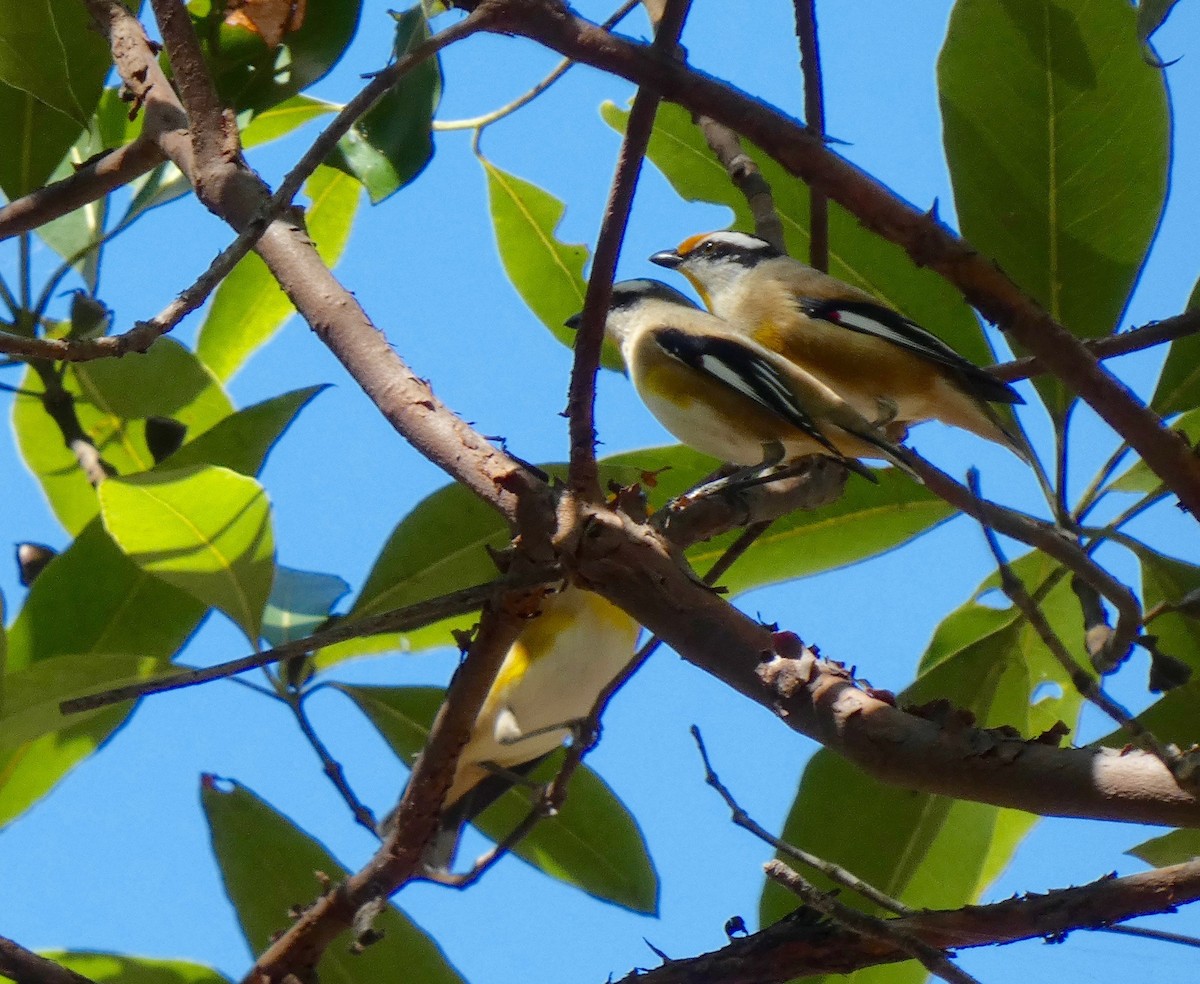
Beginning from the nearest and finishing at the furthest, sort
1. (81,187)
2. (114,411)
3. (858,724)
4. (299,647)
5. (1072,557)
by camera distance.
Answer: (858,724) → (299,647) → (1072,557) → (81,187) → (114,411)

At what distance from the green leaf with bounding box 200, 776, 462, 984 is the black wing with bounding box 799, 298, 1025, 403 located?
55.9 inches

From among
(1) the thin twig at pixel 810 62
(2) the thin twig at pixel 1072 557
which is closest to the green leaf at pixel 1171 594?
(2) the thin twig at pixel 1072 557

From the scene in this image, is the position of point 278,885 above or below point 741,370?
below

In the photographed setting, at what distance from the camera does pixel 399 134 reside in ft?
7.55

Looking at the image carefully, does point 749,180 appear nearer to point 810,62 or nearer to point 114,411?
point 810,62

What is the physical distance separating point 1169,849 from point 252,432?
152cm

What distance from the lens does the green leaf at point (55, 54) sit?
221 cm

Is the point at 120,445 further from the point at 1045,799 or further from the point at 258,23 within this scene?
the point at 1045,799

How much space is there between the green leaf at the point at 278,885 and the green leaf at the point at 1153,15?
5.36 ft

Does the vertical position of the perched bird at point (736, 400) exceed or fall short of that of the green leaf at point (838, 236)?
it falls short

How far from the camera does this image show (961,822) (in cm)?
226

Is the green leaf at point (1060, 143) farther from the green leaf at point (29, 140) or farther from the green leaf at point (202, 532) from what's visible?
Result: the green leaf at point (29, 140)

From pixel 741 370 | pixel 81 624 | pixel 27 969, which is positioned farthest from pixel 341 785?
pixel 741 370

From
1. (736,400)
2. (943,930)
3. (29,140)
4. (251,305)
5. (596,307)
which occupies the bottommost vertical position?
(943,930)
